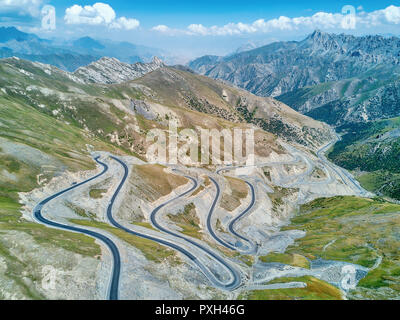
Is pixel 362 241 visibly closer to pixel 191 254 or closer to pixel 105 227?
pixel 191 254

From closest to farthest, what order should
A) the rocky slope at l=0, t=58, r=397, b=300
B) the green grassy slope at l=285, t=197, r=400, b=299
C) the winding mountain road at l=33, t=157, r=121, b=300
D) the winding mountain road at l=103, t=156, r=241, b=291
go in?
the rocky slope at l=0, t=58, r=397, b=300, the winding mountain road at l=33, t=157, r=121, b=300, the winding mountain road at l=103, t=156, r=241, b=291, the green grassy slope at l=285, t=197, r=400, b=299

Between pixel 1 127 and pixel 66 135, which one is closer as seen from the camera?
pixel 1 127

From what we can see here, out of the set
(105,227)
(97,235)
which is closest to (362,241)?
(105,227)

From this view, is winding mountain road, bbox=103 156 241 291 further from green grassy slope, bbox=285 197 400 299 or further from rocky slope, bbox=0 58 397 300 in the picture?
green grassy slope, bbox=285 197 400 299

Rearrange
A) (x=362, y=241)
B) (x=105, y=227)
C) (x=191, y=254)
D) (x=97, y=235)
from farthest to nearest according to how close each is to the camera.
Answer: (x=362, y=241) < (x=105, y=227) < (x=191, y=254) < (x=97, y=235)

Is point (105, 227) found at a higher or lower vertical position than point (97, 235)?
lower

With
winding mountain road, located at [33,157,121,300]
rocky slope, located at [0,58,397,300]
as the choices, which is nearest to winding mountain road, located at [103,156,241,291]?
rocky slope, located at [0,58,397,300]

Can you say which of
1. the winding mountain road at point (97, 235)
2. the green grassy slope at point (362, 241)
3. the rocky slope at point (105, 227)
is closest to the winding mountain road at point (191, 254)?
the rocky slope at point (105, 227)

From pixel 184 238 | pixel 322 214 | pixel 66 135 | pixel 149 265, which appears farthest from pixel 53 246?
pixel 322 214

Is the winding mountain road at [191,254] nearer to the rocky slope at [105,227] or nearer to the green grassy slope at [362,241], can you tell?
the rocky slope at [105,227]

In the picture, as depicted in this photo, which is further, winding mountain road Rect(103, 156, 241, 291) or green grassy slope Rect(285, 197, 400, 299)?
green grassy slope Rect(285, 197, 400, 299)
